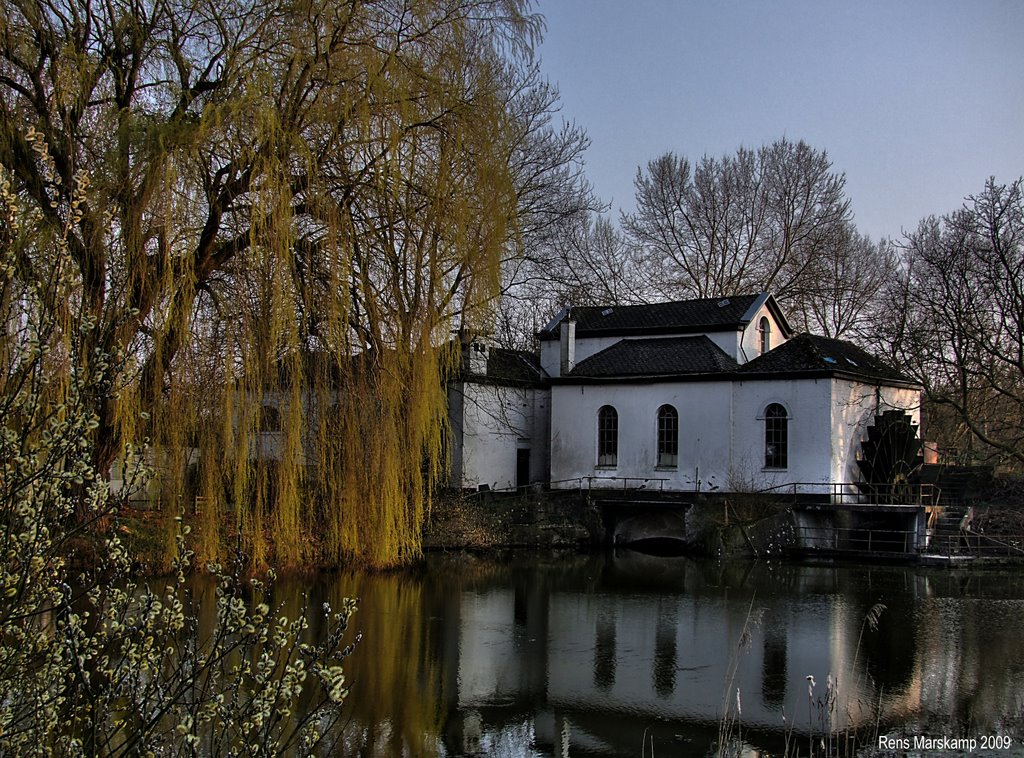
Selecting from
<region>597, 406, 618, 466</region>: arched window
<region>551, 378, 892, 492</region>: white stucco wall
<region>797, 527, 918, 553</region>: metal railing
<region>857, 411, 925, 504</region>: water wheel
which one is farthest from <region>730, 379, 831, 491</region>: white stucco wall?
<region>597, 406, 618, 466</region>: arched window

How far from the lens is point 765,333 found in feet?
104

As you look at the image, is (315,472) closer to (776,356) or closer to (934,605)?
(934,605)

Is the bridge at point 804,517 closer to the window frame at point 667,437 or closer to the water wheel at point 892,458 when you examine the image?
the water wheel at point 892,458

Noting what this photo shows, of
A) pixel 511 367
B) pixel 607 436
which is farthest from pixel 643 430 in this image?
pixel 511 367

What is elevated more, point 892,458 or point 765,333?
point 765,333

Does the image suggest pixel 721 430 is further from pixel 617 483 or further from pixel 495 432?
pixel 495 432

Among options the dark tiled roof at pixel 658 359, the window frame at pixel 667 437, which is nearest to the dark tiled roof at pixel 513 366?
the dark tiled roof at pixel 658 359

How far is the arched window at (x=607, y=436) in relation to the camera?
30.5 meters

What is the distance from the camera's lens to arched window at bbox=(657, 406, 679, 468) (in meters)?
29.7

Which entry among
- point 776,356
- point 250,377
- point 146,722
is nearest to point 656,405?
point 776,356

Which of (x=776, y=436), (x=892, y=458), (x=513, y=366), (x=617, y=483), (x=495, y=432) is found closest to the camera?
(x=892, y=458)

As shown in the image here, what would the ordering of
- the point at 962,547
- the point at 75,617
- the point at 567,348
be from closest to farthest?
the point at 75,617 → the point at 962,547 → the point at 567,348

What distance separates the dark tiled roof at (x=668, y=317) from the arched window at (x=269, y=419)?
20322mm

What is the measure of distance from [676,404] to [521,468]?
5.83m
